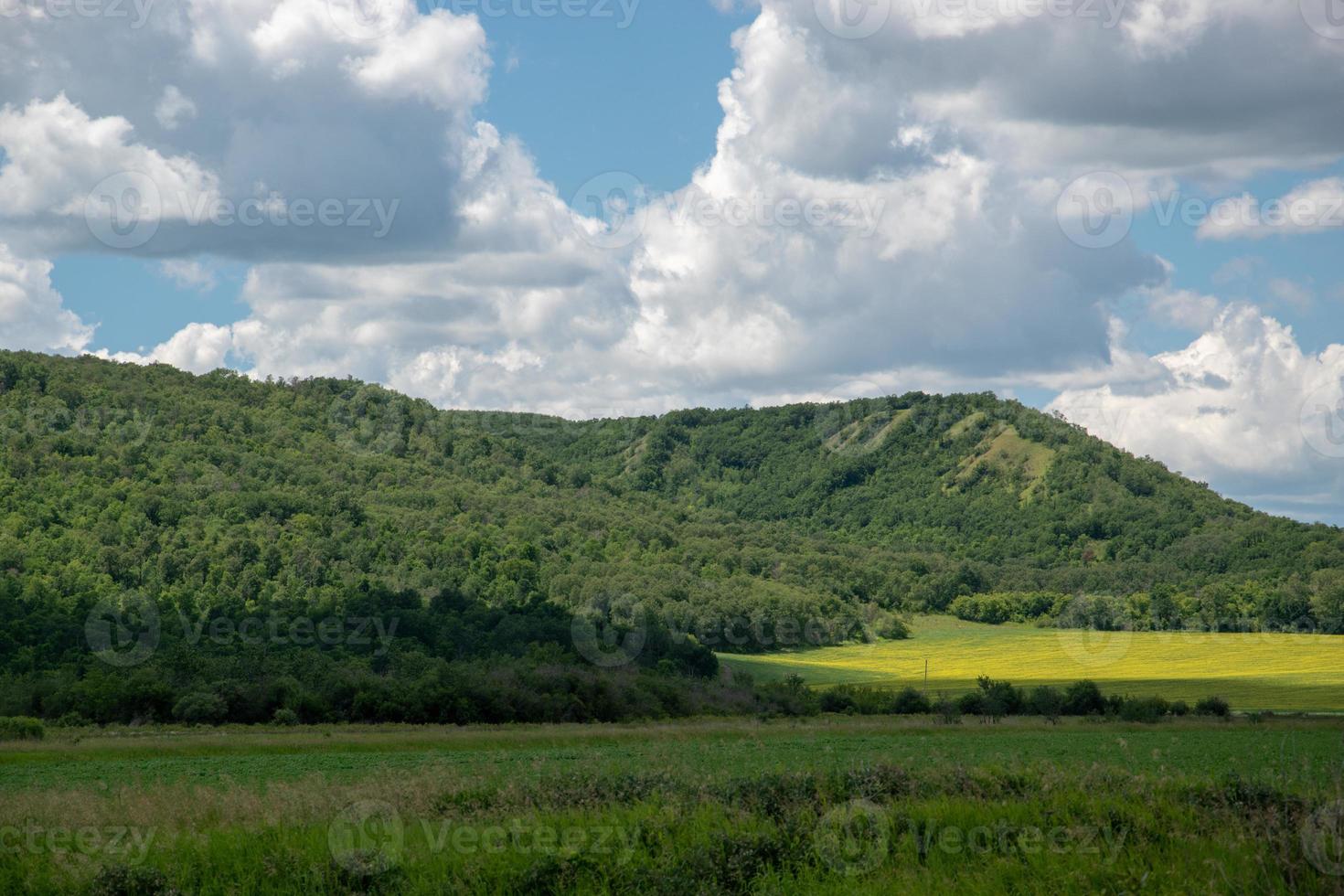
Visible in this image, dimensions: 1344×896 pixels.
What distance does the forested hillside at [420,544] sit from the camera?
98.1 m

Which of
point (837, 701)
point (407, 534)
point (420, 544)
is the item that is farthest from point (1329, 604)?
point (407, 534)

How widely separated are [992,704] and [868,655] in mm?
63461

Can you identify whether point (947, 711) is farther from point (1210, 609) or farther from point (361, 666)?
point (1210, 609)

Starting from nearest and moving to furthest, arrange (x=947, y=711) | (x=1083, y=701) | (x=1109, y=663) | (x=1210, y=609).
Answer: (x=947, y=711), (x=1083, y=701), (x=1109, y=663), (x=1210, y=609)

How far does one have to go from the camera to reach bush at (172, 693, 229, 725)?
177 feet

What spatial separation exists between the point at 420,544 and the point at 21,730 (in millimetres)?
74073

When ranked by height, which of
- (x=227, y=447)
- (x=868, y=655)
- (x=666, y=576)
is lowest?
(x=868, y=655)

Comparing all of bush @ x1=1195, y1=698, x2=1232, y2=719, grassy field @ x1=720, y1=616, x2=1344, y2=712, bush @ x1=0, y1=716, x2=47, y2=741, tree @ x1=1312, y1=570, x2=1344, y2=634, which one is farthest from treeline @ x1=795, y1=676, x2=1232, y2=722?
tree @ x1=1312, y1=570, x2=1344, y2=634

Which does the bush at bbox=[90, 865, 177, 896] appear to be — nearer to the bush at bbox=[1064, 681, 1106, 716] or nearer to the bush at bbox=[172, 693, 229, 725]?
the bush at bbox=[172, 693, 229, 725]

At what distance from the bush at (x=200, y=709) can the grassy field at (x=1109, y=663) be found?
51085 mm

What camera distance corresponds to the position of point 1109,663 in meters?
116

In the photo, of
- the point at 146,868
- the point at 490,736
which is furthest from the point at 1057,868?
the point at 490,736

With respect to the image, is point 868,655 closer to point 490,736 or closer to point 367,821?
point 490,736

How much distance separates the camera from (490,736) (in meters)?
48.3
